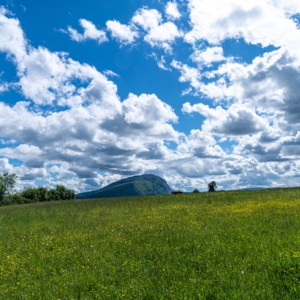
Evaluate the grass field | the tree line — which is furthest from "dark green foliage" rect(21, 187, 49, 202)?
the grass field

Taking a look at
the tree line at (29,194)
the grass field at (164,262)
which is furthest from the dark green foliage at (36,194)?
the grass field at (164,262)

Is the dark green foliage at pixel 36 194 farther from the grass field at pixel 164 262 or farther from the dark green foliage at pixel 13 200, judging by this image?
the grass field at pixel 164 262

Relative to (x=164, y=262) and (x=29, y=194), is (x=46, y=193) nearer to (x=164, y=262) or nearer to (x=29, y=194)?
(x=29, y=194)

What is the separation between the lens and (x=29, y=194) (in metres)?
117

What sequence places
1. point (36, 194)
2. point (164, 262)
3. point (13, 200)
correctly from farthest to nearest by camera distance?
point (36, 194) < point (13, 200) < point (164, 262)

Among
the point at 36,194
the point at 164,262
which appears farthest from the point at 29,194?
the point at 164,262

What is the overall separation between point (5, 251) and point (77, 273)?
280 inches

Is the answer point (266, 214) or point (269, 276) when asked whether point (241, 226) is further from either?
point (269, 276)

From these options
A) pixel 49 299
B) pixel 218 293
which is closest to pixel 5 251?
pixel 49 299

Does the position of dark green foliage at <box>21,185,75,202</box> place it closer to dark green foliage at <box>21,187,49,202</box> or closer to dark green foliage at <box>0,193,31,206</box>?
dark green foliage at <box>21,187,49,202</box>

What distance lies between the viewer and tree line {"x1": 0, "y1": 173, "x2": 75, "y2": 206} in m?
101

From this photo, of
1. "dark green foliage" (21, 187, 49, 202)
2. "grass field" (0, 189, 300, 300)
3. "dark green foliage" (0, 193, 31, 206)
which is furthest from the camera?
"dark green foliage" (21, 187, 49, 202)

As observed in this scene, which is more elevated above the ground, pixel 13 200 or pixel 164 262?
pixel 13 200

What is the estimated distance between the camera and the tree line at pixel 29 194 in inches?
3959
